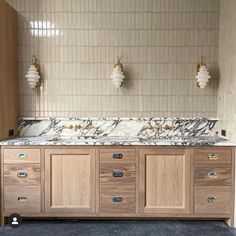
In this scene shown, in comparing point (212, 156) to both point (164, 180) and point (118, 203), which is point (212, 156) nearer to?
point (164, 180)

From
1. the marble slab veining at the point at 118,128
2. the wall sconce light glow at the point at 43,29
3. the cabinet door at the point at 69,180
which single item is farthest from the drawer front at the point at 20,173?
the wall sconce light glow at the point at 43,29

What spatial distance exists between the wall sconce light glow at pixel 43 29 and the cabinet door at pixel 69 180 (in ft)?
3.96

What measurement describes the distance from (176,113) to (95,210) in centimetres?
125

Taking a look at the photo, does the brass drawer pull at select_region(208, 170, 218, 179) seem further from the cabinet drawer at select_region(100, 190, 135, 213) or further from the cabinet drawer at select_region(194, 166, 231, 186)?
the cabinet drawer at select_region(100, 190, 135, 213)

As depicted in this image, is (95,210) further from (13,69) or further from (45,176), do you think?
(13,69)

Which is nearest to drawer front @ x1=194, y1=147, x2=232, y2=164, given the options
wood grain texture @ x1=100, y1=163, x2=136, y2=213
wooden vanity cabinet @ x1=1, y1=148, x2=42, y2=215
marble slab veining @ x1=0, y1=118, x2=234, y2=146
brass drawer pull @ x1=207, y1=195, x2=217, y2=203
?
brass drawer pull @ x1=207, y1=195, x2=217, y2=203

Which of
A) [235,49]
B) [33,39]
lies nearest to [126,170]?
[235,49]

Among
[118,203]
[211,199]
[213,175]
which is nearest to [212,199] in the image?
[211,199]

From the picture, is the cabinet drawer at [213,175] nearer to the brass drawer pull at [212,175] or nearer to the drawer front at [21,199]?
the brass drawer pull at [212,175]

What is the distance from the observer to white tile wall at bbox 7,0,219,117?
3.06 metres

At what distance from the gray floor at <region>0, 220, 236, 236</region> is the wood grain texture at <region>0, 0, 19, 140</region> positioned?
2.75 feet

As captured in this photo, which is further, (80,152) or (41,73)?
(41,73)

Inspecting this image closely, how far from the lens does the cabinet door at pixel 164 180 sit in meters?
2.63

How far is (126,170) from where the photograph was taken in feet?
8.68
